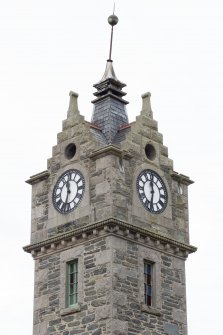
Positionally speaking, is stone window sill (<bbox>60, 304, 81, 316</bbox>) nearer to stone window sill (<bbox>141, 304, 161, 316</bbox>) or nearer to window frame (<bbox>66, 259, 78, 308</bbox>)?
window frame (<bbox>66, 259, 78, 308</bbox>)

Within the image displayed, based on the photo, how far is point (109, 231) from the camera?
44.9m

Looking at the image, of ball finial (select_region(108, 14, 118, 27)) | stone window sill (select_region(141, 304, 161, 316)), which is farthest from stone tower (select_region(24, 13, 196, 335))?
ball finial (select_region(108, 14, 118, 27))

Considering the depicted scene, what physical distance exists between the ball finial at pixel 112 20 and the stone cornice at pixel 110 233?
36.0ft

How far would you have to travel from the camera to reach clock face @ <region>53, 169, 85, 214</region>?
46.9m

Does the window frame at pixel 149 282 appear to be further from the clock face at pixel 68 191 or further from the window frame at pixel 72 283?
the clock face at pixel 68 191

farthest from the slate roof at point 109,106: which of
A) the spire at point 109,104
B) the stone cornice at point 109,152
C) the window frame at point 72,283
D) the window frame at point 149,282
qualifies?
the window frame at point 72,283

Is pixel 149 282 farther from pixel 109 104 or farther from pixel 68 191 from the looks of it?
pixel 109 104

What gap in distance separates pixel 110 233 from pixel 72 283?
2.70 m

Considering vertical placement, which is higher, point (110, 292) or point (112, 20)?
point (112, 20)

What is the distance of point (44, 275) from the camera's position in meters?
47.1

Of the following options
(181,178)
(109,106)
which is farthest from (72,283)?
(109,106)

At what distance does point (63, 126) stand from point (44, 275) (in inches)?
250

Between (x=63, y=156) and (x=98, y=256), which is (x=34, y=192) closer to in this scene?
(x=63, y=156)

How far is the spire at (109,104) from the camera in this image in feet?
160
